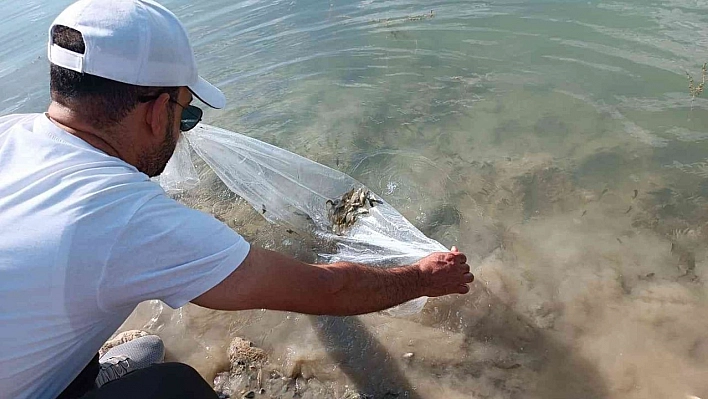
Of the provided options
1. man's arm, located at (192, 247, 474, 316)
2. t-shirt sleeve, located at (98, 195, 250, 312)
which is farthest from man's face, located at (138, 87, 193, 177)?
man's arm, located at (192, 247, 474, 316)

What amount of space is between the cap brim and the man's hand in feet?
3.45

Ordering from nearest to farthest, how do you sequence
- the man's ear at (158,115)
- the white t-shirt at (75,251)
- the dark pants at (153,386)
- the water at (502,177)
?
the white t-shirt at (75,251) → the dark pants at (153,386) → the man's ear at (158,115) → the water at (502,177)

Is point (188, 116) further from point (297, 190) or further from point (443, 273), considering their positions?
point (443, 273)

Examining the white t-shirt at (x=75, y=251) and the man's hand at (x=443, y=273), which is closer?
the white t-shirt at (x=75, y=251)

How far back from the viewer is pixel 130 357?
Result: 242 cm

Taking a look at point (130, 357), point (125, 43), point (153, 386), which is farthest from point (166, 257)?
point (130, 357)

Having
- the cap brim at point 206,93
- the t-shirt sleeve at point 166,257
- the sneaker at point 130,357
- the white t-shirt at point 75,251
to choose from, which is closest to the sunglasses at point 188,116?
the cap brim at point 206,93

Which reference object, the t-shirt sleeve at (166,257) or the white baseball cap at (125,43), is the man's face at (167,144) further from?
the t-shirt sleeve at (166,257)

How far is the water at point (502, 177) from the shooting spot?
2.54 meters

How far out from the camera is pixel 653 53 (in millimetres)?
4582

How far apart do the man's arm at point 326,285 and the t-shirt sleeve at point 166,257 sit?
58 millimetres

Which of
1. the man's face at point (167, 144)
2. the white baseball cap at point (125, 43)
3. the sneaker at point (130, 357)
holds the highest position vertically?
the white baseball cap at point (125, 43)

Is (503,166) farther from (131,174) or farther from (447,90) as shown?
(131,174)

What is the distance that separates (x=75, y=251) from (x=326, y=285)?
79 cm
